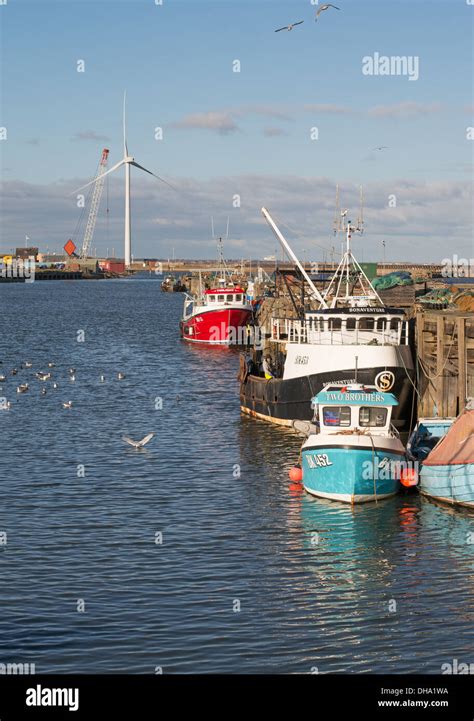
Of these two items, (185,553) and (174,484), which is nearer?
(185,553)

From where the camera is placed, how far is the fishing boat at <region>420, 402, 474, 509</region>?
35.0 metres

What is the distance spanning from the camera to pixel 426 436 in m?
41.8

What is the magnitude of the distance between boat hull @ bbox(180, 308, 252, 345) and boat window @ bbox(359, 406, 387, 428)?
230 feet

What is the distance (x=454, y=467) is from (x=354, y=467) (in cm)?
332

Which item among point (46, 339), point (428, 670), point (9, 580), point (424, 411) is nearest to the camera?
point (428, 670)

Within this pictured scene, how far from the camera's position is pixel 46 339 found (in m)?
117

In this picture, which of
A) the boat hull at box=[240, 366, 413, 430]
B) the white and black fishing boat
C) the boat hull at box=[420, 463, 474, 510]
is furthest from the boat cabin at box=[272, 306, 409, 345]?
the boat hull at box=[420, 463, 474, 510]

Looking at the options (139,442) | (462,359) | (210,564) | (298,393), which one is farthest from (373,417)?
(139,442)

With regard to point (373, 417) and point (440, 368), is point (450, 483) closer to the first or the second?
point (373, 417)

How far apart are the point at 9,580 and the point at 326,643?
9328mm

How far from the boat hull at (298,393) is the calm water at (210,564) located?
4.89 feet
